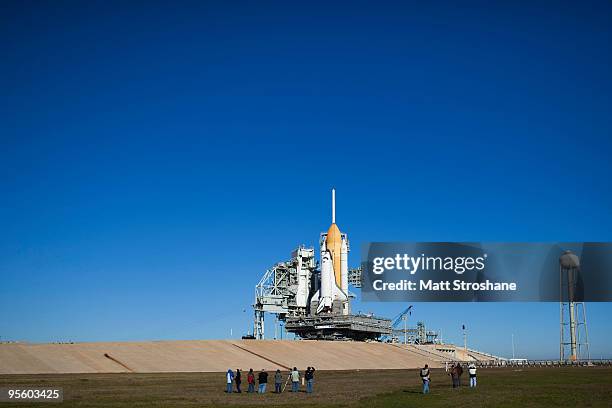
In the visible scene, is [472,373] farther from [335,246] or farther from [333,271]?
[335,246]

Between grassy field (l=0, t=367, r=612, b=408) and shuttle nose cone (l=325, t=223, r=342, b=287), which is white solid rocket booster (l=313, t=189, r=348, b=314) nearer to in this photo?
shuttle nose cone (l=325, t=223, r=342, b=287)

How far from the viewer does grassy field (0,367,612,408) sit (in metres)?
34.6

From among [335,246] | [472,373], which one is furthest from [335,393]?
[335,246]

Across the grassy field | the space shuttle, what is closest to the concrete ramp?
the grassy field

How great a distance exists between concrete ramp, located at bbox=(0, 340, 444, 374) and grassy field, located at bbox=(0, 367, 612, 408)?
7.98 metres

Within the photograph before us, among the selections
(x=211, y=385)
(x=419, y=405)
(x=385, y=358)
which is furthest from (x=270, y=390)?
(x=385, y=358)

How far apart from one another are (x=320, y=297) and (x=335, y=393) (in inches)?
3343

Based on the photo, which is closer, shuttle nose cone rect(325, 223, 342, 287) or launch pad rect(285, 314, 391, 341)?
launch pad rect(285, 314, 391, 341)

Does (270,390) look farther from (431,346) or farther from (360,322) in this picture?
(431,346)

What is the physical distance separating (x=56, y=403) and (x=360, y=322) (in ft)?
302

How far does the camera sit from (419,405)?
33.9 metres

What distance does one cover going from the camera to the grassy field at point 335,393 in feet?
113

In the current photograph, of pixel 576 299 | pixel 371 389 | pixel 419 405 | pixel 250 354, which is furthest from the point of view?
pixel 250 354

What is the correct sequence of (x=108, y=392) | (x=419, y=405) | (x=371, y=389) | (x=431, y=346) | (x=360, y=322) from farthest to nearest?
(x=431, y=346), (x=360, y=322), (x=371, y=389), (x=108, y=392), (x=419, y=405)
